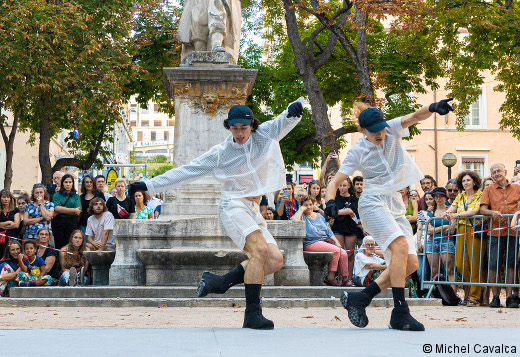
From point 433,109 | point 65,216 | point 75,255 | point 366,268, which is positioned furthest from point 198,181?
point 433,109

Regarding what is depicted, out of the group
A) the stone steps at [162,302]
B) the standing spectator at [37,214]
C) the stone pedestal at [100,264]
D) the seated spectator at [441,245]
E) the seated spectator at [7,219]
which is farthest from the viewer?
the standing spectator at [37,214]

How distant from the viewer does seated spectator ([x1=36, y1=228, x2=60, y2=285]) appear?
11.5m

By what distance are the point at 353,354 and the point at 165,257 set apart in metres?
5.54

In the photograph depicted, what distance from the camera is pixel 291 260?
10422 millimetres

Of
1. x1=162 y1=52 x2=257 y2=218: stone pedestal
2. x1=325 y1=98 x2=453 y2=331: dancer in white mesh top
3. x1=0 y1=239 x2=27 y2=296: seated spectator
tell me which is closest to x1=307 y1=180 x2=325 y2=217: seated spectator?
x1=162 y1=52 x2=257 y2=218: stone pedestal

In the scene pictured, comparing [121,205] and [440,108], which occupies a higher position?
[440,108]

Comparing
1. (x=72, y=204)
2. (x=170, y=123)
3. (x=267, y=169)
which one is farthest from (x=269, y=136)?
(x=170, y=123)

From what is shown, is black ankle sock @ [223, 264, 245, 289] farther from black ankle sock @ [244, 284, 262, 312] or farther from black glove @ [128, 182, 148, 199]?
black glove @ [128, 182, 148, 199]

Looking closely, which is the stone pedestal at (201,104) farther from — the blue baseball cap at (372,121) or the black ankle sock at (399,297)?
the black ankle sock at (399,297)

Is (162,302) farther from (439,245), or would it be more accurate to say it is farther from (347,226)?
(439,245)

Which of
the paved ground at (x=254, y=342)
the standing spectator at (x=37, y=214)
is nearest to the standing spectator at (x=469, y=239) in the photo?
the paved ground at (x=254, y=342)

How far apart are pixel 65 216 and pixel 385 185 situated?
270 inches

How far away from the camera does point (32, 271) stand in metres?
11.1

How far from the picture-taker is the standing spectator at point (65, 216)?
12241 mm
